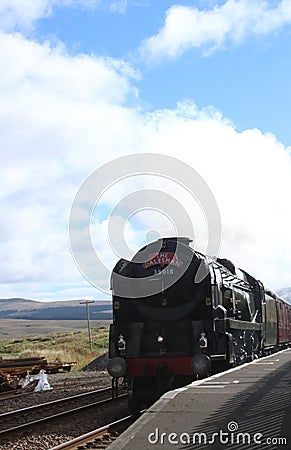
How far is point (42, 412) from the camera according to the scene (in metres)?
17.9

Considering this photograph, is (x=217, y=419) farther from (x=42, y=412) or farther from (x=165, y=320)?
(x=42, y=412)

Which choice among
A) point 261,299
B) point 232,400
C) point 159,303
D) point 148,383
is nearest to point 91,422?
point 148,383

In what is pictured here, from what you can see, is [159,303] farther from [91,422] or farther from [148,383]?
[91,422]

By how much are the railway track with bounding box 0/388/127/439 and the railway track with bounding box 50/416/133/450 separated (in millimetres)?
2003

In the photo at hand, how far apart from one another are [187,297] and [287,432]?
7.52m

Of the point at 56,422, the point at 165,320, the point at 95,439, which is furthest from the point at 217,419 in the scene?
the point at 165,320

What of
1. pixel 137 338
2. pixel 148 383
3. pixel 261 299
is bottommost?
pixel 148 383

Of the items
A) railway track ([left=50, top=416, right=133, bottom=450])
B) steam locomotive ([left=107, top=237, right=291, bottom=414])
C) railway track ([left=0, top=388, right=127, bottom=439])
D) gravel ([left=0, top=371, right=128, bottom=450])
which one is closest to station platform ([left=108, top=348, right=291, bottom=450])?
railway track ([left=50, top=416, right=133, bottom=450])

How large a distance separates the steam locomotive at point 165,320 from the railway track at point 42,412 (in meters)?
1.29

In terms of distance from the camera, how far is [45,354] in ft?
158

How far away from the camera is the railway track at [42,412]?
15.1 m

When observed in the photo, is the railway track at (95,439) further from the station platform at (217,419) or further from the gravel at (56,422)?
the station platform at (217,419)

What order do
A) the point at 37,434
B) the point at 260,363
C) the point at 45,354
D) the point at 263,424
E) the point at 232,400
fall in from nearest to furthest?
the point at 263,424 < the point at 232,400 < the point at 37,434 < the point at 260,363 < the point at 45,354

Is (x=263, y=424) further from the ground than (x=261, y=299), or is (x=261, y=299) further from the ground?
(x=261, y=299)
